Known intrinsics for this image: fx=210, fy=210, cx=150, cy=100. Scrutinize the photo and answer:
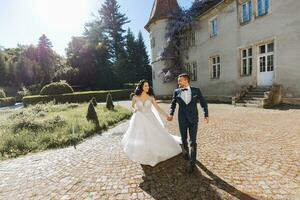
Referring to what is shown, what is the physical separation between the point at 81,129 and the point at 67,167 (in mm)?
3531

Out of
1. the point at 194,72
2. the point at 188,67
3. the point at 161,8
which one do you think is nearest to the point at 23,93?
the point at 161,8

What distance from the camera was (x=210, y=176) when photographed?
3850mm

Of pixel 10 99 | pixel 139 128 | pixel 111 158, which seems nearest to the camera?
pixel 139 128

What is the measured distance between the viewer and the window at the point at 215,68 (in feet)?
59.2

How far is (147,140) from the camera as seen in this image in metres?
4.43

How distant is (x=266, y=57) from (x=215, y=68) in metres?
5.20

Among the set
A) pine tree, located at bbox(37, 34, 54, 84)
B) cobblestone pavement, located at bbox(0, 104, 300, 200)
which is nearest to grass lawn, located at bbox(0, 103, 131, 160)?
cobblestone pavement, located at bbox(0, 104, 300, 200)

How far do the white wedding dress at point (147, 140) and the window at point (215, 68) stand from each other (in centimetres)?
1464

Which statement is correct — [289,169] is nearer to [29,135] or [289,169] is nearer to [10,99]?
[29,135]

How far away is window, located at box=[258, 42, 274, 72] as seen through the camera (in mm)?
13328

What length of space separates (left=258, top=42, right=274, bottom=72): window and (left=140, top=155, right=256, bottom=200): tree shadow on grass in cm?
1177

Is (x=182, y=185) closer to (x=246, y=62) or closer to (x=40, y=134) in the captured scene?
(x=40, y=134)

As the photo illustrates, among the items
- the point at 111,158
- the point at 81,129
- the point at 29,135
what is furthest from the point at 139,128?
the point at 29,135

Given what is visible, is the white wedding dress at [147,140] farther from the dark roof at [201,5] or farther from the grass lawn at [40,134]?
the dark roof at [201,5]
